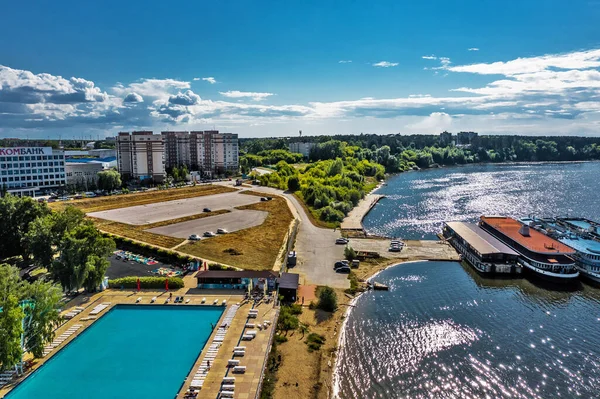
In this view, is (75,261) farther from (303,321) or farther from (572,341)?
(572,341)

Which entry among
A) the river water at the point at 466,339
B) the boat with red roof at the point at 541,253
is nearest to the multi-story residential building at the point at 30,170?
the river water at the point at 466,339

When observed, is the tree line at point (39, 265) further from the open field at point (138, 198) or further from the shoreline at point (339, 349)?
the open field at point (138, 198)

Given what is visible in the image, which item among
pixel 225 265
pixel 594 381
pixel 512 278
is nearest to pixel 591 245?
pixel 512 278

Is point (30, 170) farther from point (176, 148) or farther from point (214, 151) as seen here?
point (214, 151)

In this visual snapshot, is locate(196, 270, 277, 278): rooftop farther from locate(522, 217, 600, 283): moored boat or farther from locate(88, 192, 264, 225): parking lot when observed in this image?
locate(522, 217, 600, 283): moored boat

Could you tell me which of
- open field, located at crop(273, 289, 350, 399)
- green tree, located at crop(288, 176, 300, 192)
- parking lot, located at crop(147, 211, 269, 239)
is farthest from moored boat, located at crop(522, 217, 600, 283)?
green tree, located at crop(288, 176, 300, 192)

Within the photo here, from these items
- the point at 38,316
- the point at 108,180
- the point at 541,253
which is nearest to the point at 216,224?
the point at 38,316
